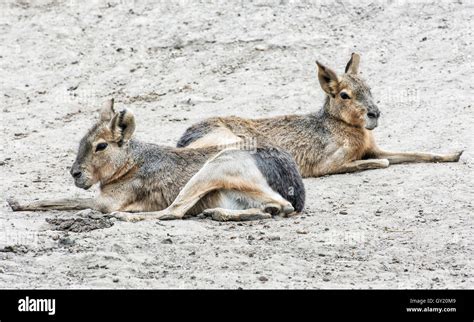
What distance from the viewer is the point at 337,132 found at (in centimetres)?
1259

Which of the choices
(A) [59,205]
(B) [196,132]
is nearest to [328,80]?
(B) [196,132]

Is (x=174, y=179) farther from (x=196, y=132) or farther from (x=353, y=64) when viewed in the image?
(x=353, y=64)

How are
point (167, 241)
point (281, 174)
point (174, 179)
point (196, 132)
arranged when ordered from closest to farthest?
point (167, 241)
point (281, 174)
point (174, 179)
point (196, 132)

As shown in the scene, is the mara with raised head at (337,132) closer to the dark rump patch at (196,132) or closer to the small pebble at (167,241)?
the dark rump patch at (196,132)

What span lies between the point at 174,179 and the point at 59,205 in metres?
1.12

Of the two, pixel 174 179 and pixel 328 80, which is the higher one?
pixel 328 80

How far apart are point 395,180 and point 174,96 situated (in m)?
4.63

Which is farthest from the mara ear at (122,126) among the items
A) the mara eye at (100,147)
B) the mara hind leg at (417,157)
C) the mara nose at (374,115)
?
the mara hind leg at (417,157)

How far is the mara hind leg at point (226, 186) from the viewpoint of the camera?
383 inches

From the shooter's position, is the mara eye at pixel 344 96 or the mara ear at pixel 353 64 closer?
the mara eye at pixel 344 96

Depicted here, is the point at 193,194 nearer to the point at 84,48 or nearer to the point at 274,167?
the point at 274,167

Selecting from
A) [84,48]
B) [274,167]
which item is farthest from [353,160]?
[84,48]

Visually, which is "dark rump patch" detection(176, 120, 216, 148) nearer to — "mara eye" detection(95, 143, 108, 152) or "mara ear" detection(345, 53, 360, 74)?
"mara eye" detection(95, 143, 108, 152)

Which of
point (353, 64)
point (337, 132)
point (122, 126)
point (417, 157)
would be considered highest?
point (353, 64)
